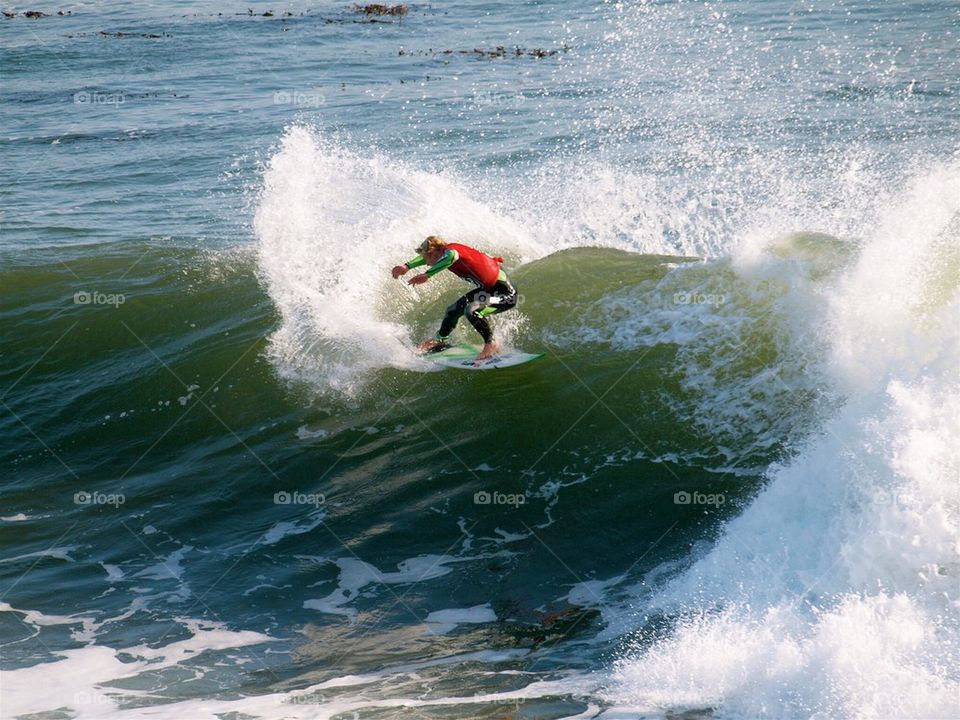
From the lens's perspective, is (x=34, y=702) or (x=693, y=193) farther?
(x=693, y=193)

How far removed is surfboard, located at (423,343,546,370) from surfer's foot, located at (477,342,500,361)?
47mm

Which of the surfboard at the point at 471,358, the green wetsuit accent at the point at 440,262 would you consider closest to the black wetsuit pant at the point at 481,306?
the surfboard at the point at 471,358

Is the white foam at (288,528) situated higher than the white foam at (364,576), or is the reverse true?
the white foam at (288,528)

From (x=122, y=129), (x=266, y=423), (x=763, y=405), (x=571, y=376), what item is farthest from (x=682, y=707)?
(x=122, y=129)

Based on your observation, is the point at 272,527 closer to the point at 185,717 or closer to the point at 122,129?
the point at 185,717

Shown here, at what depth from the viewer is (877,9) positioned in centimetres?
3080

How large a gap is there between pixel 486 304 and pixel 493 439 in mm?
1788

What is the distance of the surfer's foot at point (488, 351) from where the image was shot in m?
11.7

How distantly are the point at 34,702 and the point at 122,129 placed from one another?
18.9 meters

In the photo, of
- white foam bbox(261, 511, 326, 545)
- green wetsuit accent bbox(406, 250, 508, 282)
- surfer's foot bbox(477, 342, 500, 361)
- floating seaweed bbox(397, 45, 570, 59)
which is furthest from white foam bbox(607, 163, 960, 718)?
floating seaweed bbox(397, 45, 570, 59)

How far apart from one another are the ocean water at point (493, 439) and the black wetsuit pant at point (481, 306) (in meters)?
0.62

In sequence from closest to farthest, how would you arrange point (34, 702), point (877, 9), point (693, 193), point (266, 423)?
point (34, 702) → point (266, 423) → point (693, 193) → point (877, 9)

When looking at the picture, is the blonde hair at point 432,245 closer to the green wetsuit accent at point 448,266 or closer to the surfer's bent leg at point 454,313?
the green wetsuit accent at point 448,266

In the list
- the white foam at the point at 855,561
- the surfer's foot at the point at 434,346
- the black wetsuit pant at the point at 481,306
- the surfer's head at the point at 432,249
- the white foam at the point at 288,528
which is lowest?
the white foam at the point at 855,561
